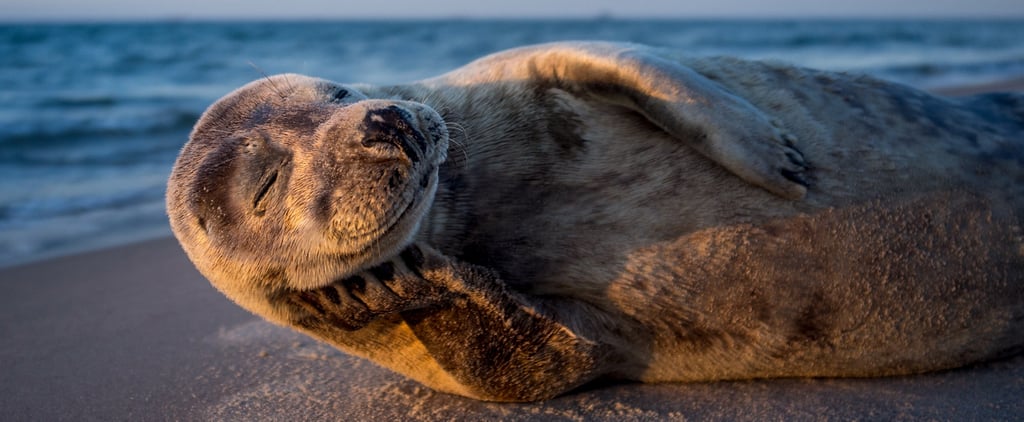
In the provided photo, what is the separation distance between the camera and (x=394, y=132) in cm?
244

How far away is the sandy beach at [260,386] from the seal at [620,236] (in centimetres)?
8

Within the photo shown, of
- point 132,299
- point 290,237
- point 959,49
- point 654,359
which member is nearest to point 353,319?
point 290,237

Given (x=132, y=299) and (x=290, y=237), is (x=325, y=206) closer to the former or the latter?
(x=290, y=237)

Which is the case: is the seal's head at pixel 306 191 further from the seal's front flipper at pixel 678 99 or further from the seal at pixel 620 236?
the seal's front flipper at pixel 678 99

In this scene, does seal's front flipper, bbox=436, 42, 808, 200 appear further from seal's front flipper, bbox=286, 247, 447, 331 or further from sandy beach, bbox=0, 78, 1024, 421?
seal's front flipper, bbox=286, 247, 447, 331

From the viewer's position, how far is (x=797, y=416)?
8.73 ft

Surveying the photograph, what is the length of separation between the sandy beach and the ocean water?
1.04 meters

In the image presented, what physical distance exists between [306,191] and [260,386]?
979 mm

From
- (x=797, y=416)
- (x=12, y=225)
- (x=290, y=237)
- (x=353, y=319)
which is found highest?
(x=290, y=237)

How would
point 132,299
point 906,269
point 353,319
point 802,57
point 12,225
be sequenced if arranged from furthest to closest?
point 802,57 → point 12,225 → point 132,299 → point 906,269 → point 353,319

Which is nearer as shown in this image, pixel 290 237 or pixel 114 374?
pixel 290 237

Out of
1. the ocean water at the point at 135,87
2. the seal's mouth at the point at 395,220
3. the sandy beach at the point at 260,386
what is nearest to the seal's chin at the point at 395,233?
the seal's mouth at the point at 395,220

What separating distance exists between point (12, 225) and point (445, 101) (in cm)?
385

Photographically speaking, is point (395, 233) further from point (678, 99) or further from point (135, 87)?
point (135, 87)
